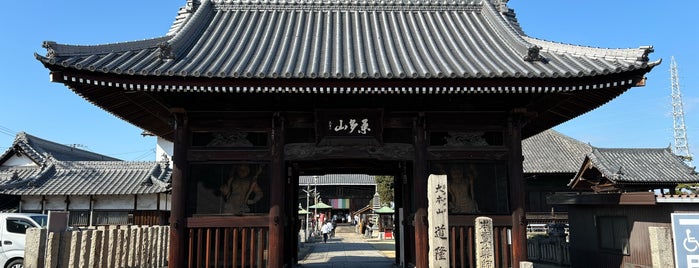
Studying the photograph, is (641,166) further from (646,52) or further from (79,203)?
(79,203)

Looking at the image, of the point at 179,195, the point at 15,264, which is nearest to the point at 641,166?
the point at 179,195

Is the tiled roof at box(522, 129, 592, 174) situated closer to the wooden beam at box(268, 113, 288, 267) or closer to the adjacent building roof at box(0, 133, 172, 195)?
the adjacent building roof at box(0, 133, 172, 195)

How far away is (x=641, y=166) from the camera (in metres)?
27.5

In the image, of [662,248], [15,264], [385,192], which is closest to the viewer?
[662,248]

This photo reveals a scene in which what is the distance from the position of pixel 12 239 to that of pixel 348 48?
11.1m

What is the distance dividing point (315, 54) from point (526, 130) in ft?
24.3

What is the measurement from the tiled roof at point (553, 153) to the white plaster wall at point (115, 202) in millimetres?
25158

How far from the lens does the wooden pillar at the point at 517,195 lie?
1127 centimetres

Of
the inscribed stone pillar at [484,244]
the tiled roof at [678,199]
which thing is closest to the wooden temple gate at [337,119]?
the inscribed stone pillar at [484,244]

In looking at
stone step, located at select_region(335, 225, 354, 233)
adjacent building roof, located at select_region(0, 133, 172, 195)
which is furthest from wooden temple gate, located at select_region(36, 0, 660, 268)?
stone step, located at select_region(335, 225, 354, 233)

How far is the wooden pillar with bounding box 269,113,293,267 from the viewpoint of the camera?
1120 centimetres

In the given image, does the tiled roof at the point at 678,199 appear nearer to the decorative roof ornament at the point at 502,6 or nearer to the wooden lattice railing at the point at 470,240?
the wooden lattice railing at the point at 470,240

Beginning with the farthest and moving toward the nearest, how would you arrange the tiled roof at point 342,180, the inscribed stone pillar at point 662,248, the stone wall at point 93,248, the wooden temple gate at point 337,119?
the tiled roof at point 342,180, the wooden temple gate at point 337,119, the stone wall at point 93,248, the inscribed stone pillar at point 662,248

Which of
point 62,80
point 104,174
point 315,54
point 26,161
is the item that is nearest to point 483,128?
point 315,54
